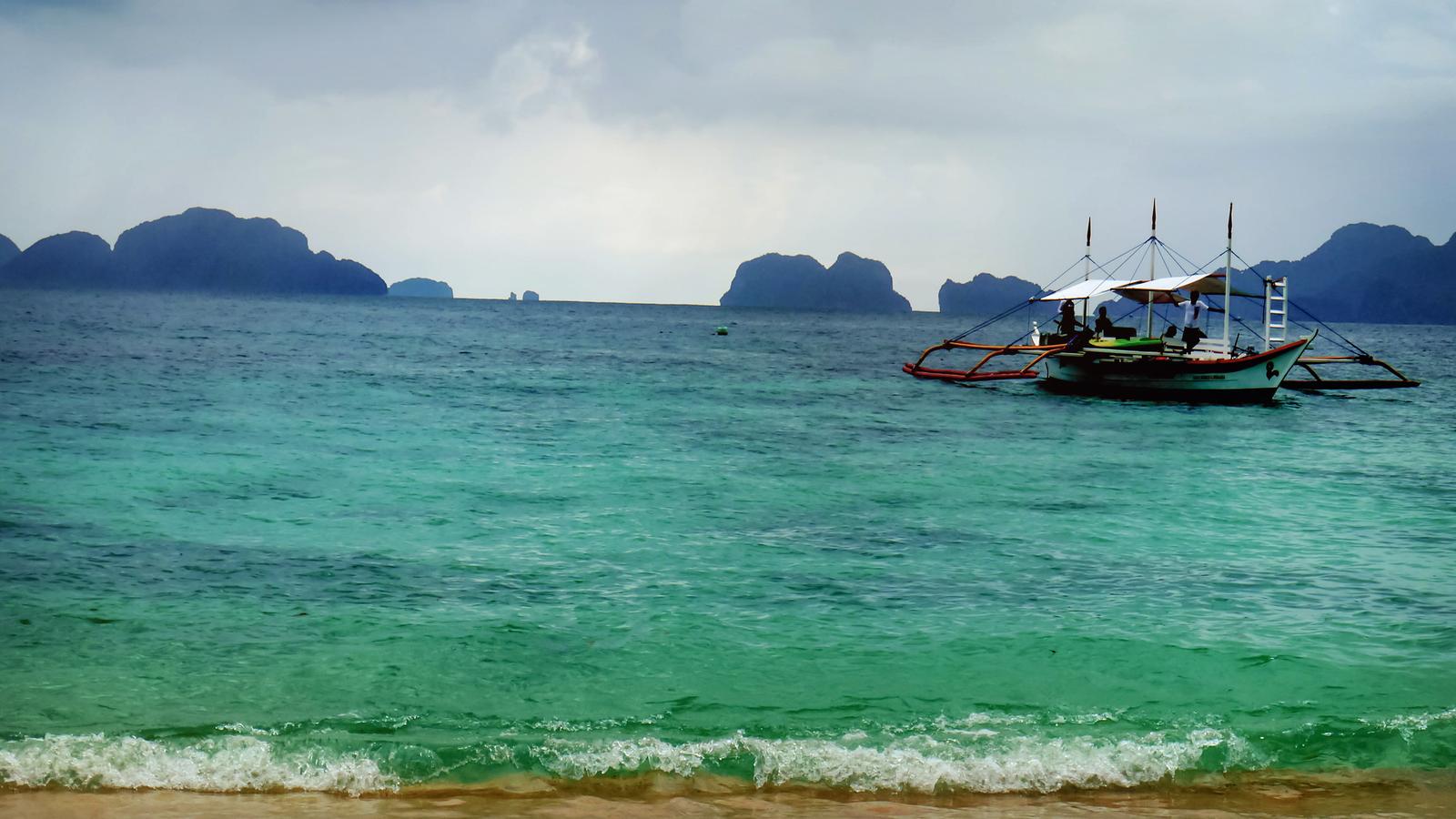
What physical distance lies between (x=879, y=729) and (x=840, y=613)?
3128 millimetres

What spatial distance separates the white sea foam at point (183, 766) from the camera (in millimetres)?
6855

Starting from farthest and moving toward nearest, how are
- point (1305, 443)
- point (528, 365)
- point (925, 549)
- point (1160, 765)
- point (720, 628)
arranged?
point (528, 365)
point (1305, 443)
point (925, 549)
point (720, 628)
point (1160, 765)

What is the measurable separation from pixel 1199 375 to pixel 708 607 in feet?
105

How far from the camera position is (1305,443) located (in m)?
28.8

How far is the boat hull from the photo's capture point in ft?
125

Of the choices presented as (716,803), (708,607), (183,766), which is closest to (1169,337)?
(708,607)

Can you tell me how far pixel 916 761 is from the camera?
7.23m

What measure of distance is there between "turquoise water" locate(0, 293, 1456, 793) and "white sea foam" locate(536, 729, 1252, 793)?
0.09 ft

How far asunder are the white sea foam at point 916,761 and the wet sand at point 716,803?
14 cm

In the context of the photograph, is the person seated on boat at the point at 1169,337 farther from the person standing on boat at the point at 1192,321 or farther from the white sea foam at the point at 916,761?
the white sea foam at the point at 916,761

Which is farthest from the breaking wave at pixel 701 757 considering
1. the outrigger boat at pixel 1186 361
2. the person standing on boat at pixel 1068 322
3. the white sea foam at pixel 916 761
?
the person standing on boat at pixel 1068 322

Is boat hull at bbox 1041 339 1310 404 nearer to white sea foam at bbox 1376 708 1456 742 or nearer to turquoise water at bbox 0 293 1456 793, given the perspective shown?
turquoise water at bbox 0 293 1456 793

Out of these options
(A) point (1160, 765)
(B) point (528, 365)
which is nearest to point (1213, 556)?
(A) point (1160, 765)

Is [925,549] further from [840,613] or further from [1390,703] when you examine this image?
[1390,703]
